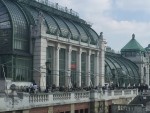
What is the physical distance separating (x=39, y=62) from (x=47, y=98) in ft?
46.7

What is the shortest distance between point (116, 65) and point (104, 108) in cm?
3668

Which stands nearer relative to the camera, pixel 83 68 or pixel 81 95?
pixel 81 95

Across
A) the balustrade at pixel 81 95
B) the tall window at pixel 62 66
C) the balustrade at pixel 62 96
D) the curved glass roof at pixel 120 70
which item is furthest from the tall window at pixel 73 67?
the balustrade at pixel 62 96

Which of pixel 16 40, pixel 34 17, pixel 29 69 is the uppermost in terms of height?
pixel 34 17

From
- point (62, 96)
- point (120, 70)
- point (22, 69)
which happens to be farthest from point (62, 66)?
point (120, 70)

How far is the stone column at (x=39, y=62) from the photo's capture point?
160 ft

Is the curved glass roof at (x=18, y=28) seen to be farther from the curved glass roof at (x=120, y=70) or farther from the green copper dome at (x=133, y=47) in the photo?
the green copper dome at (x=133, y=47)

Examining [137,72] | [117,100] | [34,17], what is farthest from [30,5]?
[137,72]

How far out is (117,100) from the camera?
175 ft

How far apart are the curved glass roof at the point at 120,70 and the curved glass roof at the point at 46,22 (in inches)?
535

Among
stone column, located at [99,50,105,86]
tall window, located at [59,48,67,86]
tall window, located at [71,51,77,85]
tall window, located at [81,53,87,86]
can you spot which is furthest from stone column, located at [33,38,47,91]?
stone column, located at [99,50,105,86]

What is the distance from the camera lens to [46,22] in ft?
174

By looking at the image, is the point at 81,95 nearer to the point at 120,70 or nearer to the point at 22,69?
→ the point at 22,69

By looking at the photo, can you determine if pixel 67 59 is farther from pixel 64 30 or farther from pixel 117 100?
pixel 117 100
